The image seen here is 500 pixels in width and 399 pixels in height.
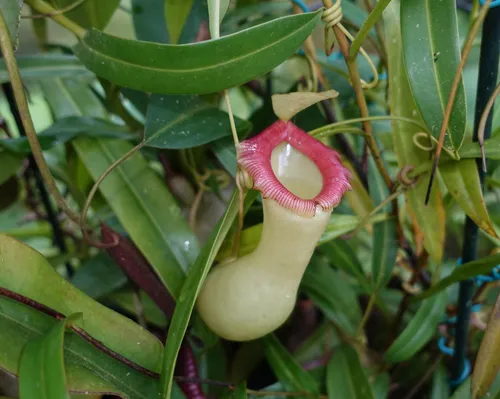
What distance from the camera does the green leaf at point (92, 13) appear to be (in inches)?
26.9

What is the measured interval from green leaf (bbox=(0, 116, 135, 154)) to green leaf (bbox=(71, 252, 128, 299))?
0.19 metres

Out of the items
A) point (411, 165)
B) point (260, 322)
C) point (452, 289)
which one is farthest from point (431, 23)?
point (452, 289)

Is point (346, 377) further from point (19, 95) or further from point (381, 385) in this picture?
point (19, 95)

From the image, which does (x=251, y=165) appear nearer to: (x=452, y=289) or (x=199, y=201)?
(x=199, y=201)

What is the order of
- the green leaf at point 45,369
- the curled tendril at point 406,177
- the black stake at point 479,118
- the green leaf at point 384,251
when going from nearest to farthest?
the green leaf at point 45,369 < the black stake at point 479,118 < the curled tendril at point 406,177 < the green leaf at point 384,251

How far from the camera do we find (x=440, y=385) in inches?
29.8

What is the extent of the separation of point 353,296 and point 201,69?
0.48 m

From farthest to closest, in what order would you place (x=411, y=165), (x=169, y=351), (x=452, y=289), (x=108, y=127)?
(x=452, y=289)
(x=108, y=127)
(x=411, y=165)
(x=169, y=351)

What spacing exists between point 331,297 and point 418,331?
0.46 feet

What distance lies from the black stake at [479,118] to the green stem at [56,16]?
Result: 0.47 meters

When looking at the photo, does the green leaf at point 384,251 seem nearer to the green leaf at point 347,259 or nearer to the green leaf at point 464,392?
the green leaf at point 347,259

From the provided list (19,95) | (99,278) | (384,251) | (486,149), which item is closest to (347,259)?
(384,251)

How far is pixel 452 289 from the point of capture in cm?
84

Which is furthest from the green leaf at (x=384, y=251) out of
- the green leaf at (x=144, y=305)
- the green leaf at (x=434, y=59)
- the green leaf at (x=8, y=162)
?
the green leaf at (x=8, y=162)
